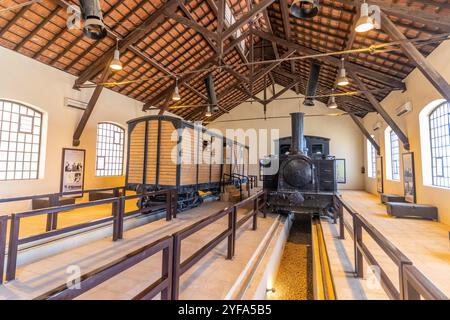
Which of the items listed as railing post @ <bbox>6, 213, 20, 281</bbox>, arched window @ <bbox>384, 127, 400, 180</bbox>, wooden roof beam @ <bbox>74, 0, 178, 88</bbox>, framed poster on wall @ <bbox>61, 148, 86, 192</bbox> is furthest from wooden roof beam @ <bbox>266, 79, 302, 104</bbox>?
railing post @ <bbox>6, 213, 20, 281</bbox>

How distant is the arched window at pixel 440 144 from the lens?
5754mm

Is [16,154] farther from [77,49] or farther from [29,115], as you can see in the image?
[77,49]

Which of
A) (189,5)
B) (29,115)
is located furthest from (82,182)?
(189,5)

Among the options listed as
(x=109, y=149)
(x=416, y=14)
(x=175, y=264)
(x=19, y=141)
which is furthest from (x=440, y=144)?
(x=19, y=141)

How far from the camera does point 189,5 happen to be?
7.01m

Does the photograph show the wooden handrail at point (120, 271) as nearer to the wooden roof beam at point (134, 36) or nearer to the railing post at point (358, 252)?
the railing post at point (358, 252)

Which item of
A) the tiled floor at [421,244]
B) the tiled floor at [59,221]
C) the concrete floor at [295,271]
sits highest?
the tiled floor at [59,221]

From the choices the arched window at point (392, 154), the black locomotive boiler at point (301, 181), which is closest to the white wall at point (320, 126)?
the arched window at point (392, 154)

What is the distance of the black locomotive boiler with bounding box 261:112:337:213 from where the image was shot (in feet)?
20.9

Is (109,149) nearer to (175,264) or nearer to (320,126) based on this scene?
(175,264)

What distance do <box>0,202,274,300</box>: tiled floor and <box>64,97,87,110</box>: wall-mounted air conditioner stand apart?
5334 mm

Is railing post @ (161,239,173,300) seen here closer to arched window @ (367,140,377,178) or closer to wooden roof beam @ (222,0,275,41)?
wooden roof beam @ (222,0,275,41)

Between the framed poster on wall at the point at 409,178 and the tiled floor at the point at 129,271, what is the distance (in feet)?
19.0
